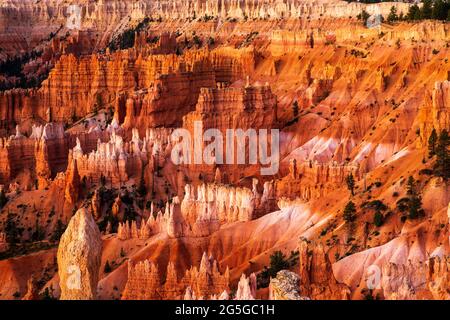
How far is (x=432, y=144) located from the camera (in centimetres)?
5881

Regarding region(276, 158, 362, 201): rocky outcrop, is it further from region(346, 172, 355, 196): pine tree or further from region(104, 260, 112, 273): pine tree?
region(104, 260, 112, 273): pine tree

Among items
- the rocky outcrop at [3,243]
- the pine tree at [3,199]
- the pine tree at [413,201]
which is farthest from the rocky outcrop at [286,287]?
the pine tree at [3,199]

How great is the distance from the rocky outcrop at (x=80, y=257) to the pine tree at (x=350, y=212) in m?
21.6

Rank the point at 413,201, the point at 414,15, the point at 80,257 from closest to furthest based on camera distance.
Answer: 1. the point at 80,257
2. the point at 413,201
3. the point at 414,15

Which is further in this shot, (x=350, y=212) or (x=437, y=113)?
(x=437, y=113)

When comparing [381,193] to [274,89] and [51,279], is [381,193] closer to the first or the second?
[51,279]

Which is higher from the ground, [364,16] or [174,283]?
[364,16]

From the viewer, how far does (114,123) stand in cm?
9750

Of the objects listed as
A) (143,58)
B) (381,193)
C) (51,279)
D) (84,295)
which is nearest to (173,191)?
(51,279)

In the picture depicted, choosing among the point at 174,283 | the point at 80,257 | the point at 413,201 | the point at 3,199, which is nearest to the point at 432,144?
the point at 413,201

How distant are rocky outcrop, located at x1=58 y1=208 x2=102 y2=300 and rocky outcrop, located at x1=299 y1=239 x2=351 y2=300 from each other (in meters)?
10.3

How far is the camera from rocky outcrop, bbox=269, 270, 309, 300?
3616 cm

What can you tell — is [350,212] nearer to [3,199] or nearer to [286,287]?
[286,287]

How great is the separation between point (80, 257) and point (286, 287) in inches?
278
